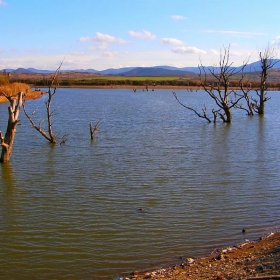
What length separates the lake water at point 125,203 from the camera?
7910 millimetres

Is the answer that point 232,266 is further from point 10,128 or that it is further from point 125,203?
point 10,128

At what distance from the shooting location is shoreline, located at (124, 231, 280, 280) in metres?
6.27

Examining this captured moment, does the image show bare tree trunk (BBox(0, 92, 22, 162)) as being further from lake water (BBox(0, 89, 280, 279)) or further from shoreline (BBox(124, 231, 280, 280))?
shoreline (BBox(124, 231, 280, 280))

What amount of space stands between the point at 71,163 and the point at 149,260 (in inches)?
345

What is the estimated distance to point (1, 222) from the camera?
9.66 meters

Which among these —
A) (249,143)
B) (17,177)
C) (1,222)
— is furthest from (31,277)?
(249,143)

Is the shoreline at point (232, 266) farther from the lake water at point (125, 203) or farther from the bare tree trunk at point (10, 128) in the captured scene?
the bare tree trunk at point (10, 128)

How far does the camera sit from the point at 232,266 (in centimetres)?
684

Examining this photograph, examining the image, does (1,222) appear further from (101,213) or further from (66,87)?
(66,87)

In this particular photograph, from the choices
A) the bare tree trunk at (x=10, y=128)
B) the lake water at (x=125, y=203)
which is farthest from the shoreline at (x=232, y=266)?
the bare tree trunk at (x=10, y=128)

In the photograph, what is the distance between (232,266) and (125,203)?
178 inches

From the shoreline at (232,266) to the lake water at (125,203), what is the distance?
→ 418 mm

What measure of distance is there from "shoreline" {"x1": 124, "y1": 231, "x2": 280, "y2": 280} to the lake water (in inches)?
16.4

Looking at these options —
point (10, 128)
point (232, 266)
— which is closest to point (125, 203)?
point (232, 266)
